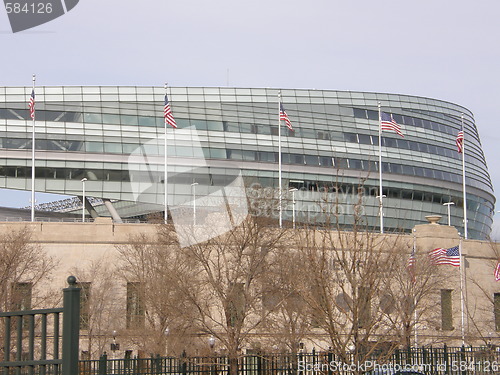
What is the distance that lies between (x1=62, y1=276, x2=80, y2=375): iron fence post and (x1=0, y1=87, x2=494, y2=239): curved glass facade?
64239 mm

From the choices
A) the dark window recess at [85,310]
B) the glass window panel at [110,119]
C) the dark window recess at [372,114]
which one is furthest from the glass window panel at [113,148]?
the dark window recess at [85,310]

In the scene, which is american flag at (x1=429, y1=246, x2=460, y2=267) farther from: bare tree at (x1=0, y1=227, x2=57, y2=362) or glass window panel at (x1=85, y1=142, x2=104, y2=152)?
glass window panel at (x1=85, y1=142, x2=104, y2=152)

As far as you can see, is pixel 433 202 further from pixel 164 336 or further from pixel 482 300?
pixel 164 336

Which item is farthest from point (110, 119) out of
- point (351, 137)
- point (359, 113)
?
point (359, 113)

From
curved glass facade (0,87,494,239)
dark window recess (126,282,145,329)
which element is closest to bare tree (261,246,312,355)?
dark window recess (126,282,145,329)

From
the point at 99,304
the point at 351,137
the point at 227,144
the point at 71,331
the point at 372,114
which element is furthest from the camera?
the point at 372,114

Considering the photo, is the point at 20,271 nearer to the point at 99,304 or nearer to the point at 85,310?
the point at 85,310

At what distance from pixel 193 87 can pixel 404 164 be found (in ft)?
78.1

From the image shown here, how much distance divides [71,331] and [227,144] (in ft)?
240

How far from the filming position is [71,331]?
9156 millimetres

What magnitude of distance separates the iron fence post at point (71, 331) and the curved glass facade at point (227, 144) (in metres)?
64.2

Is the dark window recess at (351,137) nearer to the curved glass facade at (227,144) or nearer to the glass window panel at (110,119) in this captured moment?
the curved glass facade at (227,144)

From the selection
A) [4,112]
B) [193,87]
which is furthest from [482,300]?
[4,112]

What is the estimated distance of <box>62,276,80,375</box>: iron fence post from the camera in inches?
358
